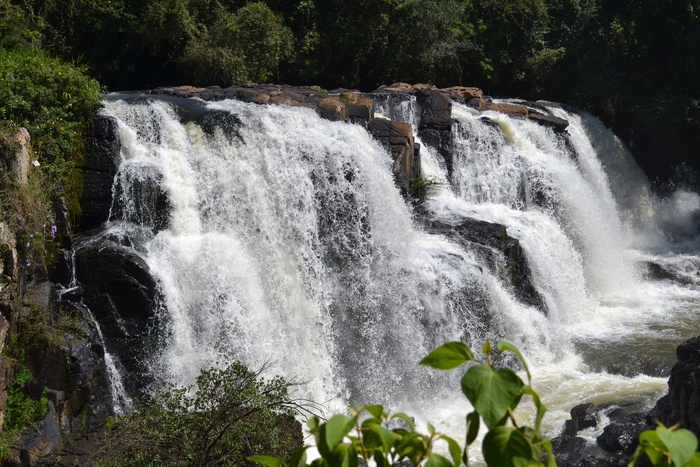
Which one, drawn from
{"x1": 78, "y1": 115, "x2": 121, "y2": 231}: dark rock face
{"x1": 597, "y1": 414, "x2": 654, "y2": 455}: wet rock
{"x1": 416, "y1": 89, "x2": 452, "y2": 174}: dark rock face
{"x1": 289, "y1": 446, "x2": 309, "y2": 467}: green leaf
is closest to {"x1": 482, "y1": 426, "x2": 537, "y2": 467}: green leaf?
{"x1": 289, "y1": 446, "x2": 309, "y2": 467}: green leaf

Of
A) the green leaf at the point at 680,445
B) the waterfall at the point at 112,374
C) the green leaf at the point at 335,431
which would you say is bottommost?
the waterfall at the point at 112,374

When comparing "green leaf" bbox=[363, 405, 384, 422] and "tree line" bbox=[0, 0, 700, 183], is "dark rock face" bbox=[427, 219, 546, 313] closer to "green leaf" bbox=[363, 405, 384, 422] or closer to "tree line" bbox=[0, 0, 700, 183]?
"tree line" bbox=[0, 0, 700, 183]

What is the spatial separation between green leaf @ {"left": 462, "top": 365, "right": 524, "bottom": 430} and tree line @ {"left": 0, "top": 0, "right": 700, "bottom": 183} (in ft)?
58.7

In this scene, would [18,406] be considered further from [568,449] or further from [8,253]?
[568,449]

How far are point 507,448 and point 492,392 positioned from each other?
0.11 meters

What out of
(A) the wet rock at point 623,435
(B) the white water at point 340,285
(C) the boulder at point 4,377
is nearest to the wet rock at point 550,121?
(B) the white water at point 340,285

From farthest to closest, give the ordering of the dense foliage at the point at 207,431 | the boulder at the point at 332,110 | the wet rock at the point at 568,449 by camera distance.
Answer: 1. the boulder at the point at 332,110
2. the wet rock at the point at 568,449
3. the dense foliage at the point at 207,431

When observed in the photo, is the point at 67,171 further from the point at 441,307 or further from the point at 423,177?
the point at 423,177

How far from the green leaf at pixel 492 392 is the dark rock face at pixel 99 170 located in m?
10.4

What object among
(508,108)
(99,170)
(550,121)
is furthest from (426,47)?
(99,170)

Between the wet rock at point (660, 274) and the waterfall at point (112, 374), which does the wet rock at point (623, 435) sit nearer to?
the waterfall at point (112, 374)

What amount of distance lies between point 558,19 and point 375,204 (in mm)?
13283

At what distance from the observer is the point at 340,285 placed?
12438mm

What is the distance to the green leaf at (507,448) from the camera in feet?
5.41
